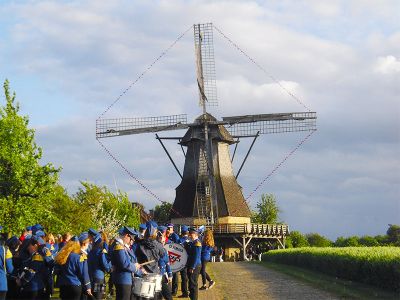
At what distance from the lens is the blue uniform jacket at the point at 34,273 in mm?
13727

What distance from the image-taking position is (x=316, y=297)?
19672 mm

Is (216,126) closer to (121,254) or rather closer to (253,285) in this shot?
(253,285)

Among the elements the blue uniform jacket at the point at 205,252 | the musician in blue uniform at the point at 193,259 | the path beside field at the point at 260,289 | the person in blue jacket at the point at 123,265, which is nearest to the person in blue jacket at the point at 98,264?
the person in blue jacket at the point at 123,265

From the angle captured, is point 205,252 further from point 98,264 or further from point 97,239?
point 97,239

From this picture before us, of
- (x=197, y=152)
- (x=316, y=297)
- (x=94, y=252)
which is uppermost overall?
(x=197, y=152)

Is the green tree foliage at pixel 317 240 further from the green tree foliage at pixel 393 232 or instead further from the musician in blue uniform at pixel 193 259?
the musician in blue uniform at pixel 193 259

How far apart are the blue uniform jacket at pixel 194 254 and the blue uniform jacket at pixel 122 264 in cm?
586

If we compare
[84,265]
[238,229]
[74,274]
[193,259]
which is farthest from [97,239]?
[238,229]

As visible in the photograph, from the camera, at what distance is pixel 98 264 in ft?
48.1

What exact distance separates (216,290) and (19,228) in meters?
8.95

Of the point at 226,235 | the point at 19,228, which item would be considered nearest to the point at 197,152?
the point at 226,235

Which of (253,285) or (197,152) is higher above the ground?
(197,152)

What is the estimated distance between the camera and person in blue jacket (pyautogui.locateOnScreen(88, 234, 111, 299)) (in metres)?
14.5

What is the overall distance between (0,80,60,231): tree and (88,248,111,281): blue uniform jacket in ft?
41.2
